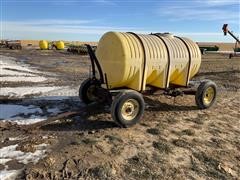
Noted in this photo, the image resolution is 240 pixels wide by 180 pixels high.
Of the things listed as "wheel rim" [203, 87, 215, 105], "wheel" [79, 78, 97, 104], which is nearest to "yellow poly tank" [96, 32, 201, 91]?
"wheel rim" [203, 87, 215, 105]

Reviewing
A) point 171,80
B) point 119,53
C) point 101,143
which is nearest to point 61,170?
point 101,143

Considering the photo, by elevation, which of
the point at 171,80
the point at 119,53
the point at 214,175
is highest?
the point at 119,53

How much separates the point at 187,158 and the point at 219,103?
4925 mm

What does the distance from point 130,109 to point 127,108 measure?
10cm

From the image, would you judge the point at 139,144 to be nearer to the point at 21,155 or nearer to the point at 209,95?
the point at 21,155

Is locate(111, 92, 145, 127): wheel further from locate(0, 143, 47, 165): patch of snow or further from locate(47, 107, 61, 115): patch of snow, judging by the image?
locate(47, 107, 61, 115): patch of snow

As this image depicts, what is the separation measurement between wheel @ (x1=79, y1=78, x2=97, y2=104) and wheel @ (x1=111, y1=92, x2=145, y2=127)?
198cm

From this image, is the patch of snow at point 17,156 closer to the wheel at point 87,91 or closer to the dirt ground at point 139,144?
the dirt ground at point 139,144

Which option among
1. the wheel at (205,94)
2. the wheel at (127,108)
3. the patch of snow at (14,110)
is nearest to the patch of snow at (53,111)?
the patch of snow at (14,110)

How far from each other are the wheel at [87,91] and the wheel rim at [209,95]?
129 inches

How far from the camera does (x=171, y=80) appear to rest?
30.1 feet

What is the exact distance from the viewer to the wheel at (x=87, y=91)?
361 inches

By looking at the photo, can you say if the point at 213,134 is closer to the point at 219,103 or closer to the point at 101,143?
the point at 101,143

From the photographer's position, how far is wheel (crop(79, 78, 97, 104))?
361 inches
